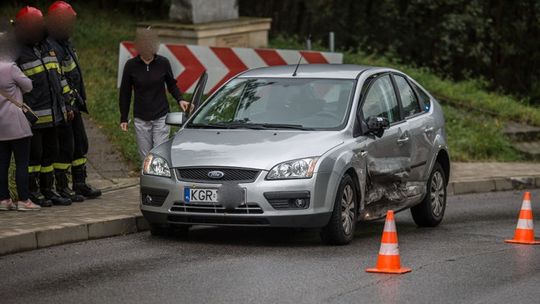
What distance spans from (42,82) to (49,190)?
1.17 m

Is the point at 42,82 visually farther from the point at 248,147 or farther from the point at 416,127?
the point at 416,127

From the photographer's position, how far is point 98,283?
9.98m

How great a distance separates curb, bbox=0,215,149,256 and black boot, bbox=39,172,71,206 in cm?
100

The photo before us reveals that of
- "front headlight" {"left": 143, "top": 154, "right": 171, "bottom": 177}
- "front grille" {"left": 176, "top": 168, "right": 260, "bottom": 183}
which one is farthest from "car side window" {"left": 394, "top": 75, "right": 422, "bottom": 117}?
"front headlight" {"left": 143, "top": 154, "right": 171, "bottom": 177}

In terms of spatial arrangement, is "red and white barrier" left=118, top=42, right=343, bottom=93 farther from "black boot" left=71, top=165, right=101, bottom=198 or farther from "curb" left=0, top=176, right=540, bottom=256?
"black boot" left=71, top=165, right=101, bottom=198

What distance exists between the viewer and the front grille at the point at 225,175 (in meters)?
11.7

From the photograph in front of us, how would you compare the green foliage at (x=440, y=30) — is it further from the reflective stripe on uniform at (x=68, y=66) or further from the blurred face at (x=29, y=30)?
the blurred face at (x=29, y=30)

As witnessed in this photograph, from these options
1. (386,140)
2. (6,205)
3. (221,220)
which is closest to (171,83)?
(6,205)

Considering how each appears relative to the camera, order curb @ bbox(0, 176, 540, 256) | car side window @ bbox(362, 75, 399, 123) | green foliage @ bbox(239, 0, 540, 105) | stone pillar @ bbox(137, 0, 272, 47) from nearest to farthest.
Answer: curb @ bbox(0, 176, 540, 256)
car side window @ bbox(362, 75, 399, 123)
stone pillar @ bbox(137, 0, 272, 47)
green foliage @ bbox(239, 0, 540, 105)

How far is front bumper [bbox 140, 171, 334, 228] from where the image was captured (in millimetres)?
11680

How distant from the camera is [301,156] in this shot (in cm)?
1182

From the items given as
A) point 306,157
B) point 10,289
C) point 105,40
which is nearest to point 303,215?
point 306,157

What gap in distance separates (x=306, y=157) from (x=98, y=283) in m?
2.62

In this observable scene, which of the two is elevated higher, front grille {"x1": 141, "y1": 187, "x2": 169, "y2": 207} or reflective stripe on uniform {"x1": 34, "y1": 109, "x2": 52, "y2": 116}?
reflective stripe on uniform {"x1": 34, "y1": 109, "x2": 52, "y2": 116}
